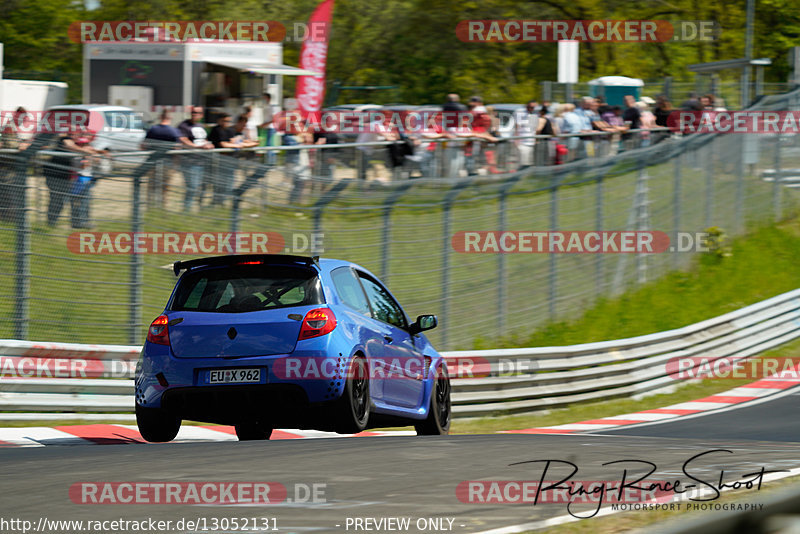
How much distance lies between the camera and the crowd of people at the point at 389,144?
490 inches

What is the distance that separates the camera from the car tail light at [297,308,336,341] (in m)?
8.82

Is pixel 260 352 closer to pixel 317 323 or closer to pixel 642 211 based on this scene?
pixel 317 323

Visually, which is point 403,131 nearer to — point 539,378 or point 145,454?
point 539,378

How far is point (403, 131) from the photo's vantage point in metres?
21.2

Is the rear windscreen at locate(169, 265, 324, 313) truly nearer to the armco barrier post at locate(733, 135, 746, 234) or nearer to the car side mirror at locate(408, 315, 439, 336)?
the car side mirror at locate(408, 315, 439, 336)

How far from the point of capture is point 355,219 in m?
15.0

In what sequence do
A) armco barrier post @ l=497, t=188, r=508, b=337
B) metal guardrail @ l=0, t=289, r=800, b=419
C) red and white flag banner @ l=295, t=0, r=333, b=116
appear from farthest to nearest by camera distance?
red and white flag banner @ l=295, t=0, r=333, b=116 → armco barrier post @ l=497, t=188, r=508, b=337 → metal guardrail @ l=0, t=289, r=800, b=419

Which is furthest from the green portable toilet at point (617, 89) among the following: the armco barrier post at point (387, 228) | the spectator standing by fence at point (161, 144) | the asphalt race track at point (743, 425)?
the asphalt race track at point (743, 425)

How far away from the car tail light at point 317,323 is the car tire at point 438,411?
217 centimetres

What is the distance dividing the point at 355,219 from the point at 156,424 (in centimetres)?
608

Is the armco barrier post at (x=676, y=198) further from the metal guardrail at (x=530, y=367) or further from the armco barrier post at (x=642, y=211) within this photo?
the metal guardrail at (x=530, y=367)

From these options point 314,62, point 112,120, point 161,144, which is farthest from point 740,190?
point 161,144

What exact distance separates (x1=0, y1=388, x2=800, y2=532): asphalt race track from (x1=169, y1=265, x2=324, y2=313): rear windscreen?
1.14 metres

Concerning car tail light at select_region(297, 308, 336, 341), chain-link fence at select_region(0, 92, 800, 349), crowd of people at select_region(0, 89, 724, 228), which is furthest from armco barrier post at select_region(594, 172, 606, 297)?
car tail light at select_region(297, 308, 336, 341)
